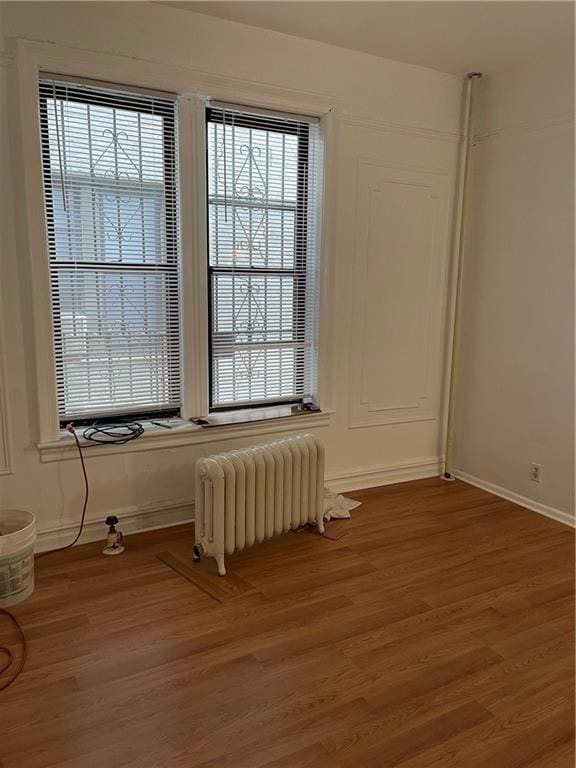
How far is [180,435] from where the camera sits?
133 inches

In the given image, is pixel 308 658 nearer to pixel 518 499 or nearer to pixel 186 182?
pixel 518 499

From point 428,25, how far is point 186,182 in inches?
63.4

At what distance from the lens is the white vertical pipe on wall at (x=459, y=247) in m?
4.03

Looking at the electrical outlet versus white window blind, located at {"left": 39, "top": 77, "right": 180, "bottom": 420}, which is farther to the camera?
the electrical outlet

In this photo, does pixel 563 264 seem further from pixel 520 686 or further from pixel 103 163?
pixel 103 163

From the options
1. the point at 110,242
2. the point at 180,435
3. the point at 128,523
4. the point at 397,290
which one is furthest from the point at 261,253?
the point at 128,523

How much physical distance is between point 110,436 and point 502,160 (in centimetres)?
315

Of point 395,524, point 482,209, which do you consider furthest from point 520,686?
point 482,209

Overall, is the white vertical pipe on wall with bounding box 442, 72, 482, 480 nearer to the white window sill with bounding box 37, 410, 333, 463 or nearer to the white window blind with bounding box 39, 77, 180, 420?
the white window sill with bounding box 37, 410, 333, 463

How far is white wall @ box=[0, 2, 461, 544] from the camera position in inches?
113

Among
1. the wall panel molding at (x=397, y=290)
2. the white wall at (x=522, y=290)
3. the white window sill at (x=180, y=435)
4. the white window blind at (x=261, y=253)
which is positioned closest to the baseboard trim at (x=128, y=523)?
the white window sill at (x=180, y=435)

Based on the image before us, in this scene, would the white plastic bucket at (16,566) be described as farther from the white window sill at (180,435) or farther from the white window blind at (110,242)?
the white window blind at (110,242)

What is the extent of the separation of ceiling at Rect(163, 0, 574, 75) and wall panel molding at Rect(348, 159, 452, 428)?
690 mm

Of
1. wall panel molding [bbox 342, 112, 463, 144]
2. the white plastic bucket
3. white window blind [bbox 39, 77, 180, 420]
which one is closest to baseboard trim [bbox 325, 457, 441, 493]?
white window blind [bbox 39, 77, 180, 420]
